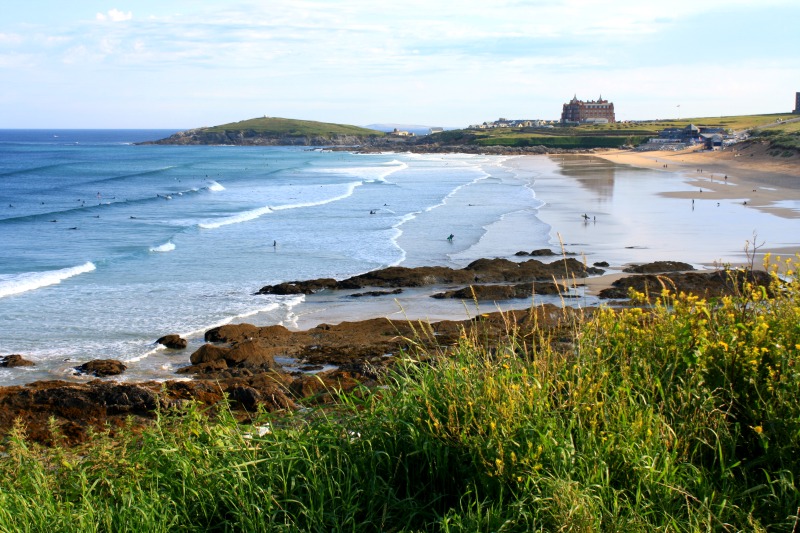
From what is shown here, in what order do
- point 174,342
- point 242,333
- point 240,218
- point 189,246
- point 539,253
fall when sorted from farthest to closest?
point 240,218 < point 189,246 < point 539,253 < point 242,333 < point 174,342

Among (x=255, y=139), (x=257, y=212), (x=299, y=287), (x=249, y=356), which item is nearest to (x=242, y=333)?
(x=249, y=356)

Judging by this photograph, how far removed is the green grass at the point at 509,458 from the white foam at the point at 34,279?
19.5 meters

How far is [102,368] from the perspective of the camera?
563 inches

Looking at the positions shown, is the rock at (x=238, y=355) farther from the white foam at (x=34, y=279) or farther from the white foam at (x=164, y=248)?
the white foam at (x=164, y=248)

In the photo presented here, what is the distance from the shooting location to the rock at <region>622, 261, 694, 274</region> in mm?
22719

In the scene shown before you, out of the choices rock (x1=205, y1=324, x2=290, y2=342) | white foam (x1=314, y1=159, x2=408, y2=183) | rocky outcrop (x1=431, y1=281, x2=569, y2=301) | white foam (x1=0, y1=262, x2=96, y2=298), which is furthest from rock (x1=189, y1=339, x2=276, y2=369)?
white foam (x1=314, y1=159, x2=408, y2=183)

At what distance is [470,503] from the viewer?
4.32 m

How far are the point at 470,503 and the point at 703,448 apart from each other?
1.59 meters

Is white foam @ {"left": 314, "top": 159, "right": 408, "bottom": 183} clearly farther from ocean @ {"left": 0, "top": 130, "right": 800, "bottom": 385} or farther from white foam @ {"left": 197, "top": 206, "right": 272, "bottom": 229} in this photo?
white foam @ {"left": 197, "top": 206, "right": 272, "bottom": 229}

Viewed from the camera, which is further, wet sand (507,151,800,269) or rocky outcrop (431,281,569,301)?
wet sand (507,151,800,269)

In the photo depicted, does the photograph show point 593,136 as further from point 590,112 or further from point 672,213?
point 672,213

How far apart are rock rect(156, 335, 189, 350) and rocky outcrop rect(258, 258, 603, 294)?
5.66 meters

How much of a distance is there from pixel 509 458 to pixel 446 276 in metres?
18.5

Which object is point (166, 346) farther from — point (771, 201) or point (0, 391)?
point (771, 201)
